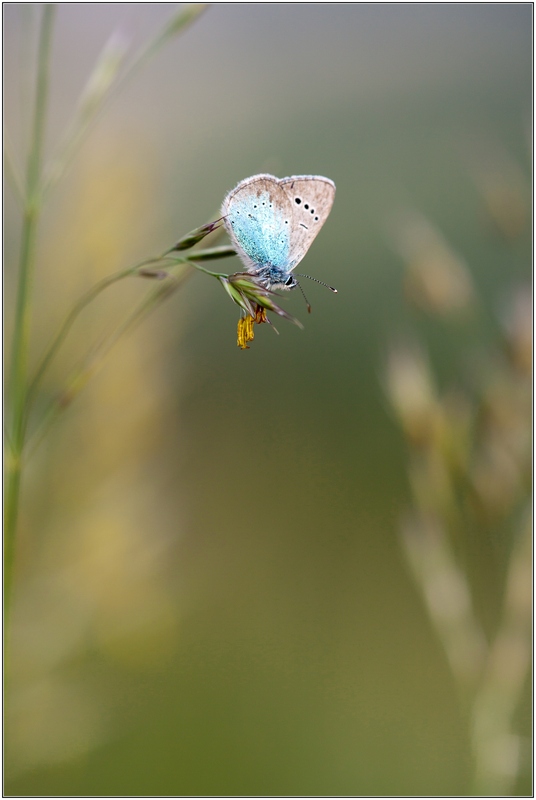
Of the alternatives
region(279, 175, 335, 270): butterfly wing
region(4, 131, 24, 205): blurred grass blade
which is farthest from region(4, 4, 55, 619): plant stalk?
region(279, 175, 335, 270): butterfly wing

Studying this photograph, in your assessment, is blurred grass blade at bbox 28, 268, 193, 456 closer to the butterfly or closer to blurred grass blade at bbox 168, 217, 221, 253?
blurred grass blade at bbox 168, 217, 221, 253

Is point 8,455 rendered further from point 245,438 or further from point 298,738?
point 245,438

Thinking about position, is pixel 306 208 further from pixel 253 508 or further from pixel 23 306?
pixel 253 508

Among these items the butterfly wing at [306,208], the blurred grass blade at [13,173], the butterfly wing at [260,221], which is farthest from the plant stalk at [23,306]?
the butterfly wing at [306,208]

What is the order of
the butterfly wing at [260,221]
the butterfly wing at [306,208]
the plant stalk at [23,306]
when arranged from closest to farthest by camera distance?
the plant stalk at [23,306], the butterfly wing at [260,221], the butterfly wing at [306,208]

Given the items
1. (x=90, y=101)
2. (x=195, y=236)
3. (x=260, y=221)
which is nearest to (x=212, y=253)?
(x=195, y=236)

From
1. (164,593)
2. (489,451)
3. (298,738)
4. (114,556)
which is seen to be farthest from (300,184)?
(298,738)

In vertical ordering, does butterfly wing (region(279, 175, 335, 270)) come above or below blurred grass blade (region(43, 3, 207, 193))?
below

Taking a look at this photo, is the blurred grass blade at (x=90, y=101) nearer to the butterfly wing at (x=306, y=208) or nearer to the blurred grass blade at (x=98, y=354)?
the blurred grass blade at (x=98, y=354)
